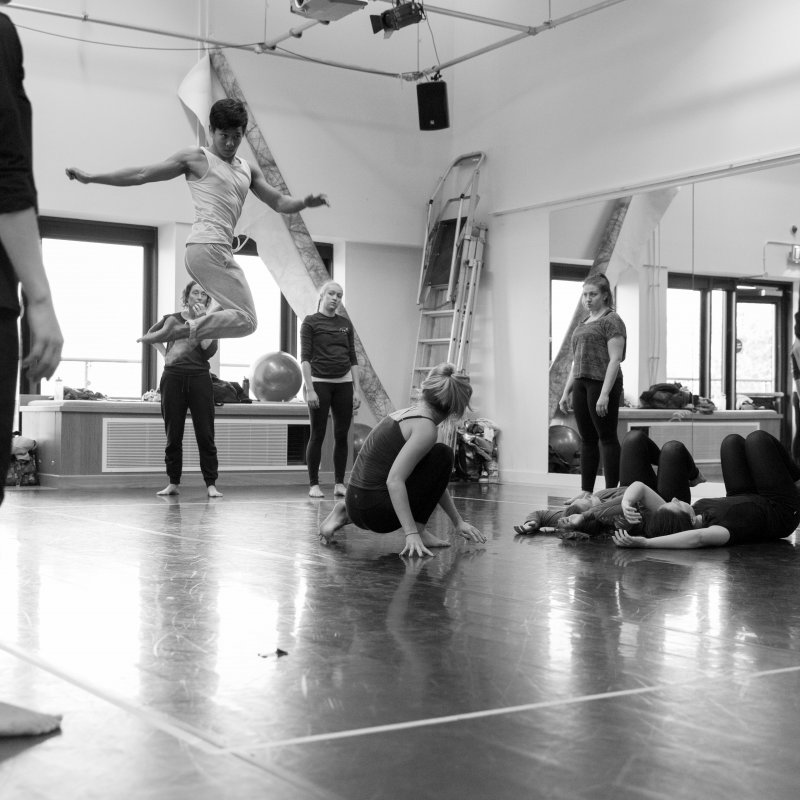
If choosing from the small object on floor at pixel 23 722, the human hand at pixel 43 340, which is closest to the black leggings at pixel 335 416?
the small object on floor at pixel 23 722

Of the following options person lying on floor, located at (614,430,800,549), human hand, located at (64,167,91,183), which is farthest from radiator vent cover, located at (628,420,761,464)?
human hand, located at (64,167,91,183)

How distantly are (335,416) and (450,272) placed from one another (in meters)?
3.62

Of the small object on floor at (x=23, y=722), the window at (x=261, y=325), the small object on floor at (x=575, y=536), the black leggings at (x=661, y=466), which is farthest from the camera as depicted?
the window at (x=261, y=325)

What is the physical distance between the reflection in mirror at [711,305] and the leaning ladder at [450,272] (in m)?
1.48

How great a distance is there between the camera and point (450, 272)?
34.3 feet

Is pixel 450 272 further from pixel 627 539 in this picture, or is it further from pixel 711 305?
pixel 627 539

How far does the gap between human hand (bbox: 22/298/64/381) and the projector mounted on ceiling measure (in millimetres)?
6168

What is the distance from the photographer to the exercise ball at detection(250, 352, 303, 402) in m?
9.48

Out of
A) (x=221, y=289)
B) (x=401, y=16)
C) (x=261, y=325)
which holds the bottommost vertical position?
(x=221, y=289)

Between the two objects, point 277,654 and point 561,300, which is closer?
point 277,654

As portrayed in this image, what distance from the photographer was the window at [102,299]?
953cm

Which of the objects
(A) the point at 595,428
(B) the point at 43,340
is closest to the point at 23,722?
(B) the point at 43,340

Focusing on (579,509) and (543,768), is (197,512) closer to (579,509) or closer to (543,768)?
(579,509)

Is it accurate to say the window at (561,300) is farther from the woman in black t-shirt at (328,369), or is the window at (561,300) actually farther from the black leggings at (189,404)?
the black leggings at (189,404)
